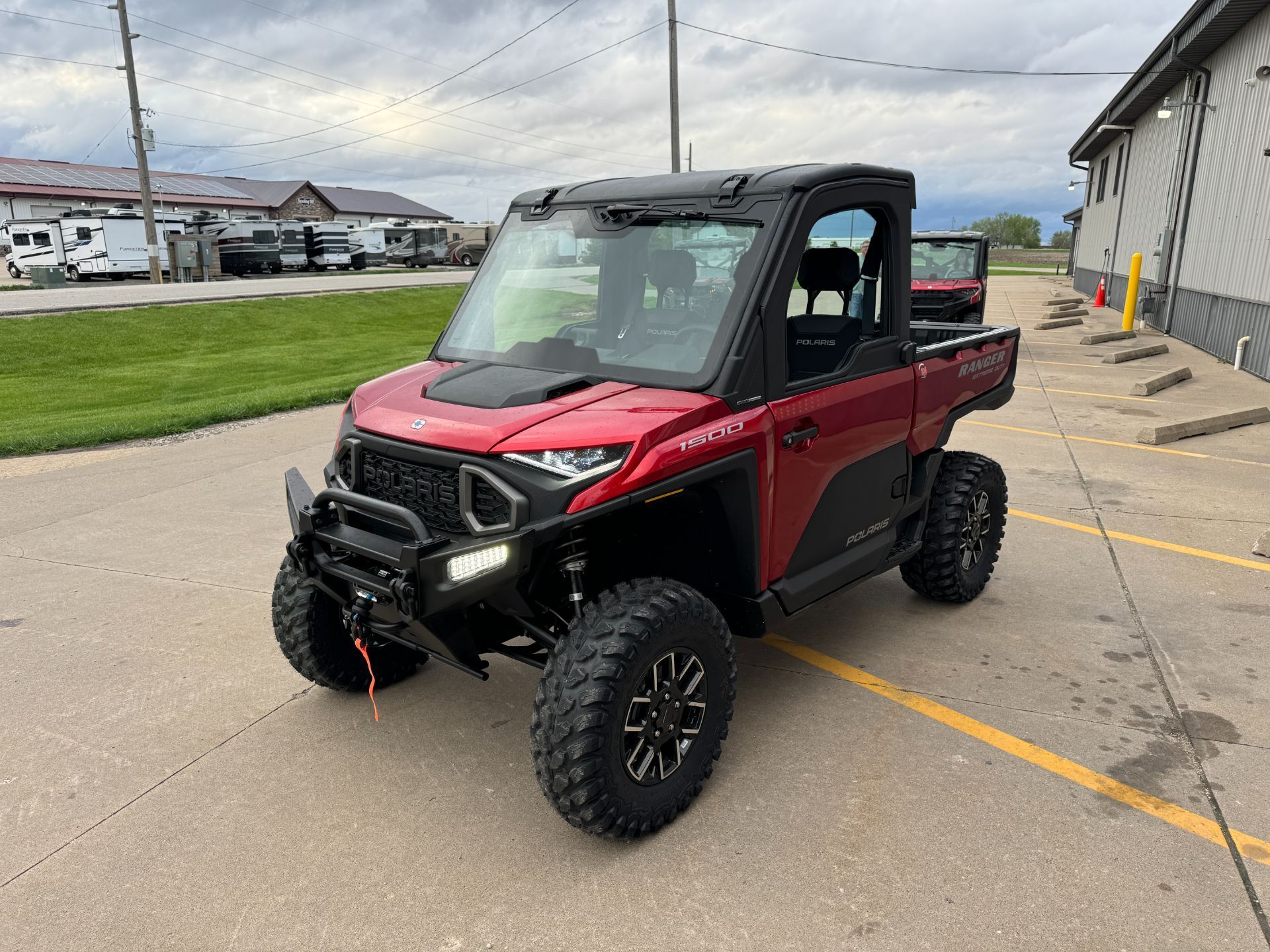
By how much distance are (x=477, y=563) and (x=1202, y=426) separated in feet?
30.6

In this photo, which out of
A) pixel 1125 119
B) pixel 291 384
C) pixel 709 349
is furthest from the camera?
pixel 1125 119

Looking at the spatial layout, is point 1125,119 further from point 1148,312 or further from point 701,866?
point 701,866

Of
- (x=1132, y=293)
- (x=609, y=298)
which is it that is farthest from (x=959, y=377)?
(x=1132, y=293)

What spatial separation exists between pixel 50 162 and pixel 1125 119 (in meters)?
65.1

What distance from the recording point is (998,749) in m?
3.68

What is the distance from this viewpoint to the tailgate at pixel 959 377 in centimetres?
446

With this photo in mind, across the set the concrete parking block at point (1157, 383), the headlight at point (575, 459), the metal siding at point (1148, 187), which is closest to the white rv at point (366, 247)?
the metal siding at point (1148, 187)

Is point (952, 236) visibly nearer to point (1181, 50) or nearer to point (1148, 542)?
point (1181, 50)

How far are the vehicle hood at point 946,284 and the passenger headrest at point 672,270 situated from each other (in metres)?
11.6

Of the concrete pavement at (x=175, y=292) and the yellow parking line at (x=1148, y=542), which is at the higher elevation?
the concrete pavement at (x=175, y=292)

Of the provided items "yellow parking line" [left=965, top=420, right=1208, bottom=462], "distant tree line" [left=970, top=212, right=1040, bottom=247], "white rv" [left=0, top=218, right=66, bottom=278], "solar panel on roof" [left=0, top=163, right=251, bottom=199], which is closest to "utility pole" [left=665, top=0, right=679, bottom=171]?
"yellow parking line" [left=965, top=420, right=1208, bottom=462]

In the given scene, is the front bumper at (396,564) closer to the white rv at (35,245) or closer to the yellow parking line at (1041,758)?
the yellow parking line at (1041,758)

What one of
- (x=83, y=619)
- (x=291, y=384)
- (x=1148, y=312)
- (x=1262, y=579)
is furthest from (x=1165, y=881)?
(x=1148, y=312)

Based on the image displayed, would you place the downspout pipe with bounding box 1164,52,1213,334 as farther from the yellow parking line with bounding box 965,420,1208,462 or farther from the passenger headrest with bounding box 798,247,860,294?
the passenger headrest with bounding box 798,247,860,294
